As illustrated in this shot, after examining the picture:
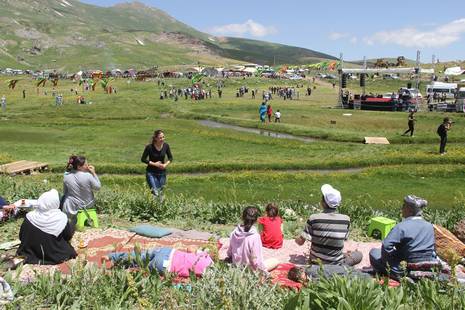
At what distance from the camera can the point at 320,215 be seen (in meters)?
8.66

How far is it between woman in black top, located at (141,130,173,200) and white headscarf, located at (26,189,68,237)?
181 inches

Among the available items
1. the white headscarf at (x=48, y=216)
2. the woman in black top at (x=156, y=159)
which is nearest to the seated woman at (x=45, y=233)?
the white headscarf at (x=48, y=216)

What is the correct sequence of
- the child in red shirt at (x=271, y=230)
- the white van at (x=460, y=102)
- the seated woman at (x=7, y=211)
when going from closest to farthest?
1. the child in red shirt at (x=271, y=230)
2. the seated woman at (x=7, y=211)
3. the white van at (x=460, y=102)

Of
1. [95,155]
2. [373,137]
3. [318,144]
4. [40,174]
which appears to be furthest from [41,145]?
[373,137]

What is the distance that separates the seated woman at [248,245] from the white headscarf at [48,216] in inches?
132

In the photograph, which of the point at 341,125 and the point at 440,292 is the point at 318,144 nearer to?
the point at 341,125

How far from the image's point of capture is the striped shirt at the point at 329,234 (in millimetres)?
8562

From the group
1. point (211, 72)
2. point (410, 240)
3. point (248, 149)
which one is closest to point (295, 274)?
point (410, 240)

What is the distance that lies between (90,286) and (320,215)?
399cm

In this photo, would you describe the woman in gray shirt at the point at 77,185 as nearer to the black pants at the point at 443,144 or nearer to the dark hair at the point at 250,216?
the dark hair at the point at 250,216

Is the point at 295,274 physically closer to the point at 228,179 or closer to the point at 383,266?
the point at 383,266

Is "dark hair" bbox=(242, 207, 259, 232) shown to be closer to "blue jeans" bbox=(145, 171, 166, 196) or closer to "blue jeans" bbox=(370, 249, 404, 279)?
"blue jeans" bbox=(370, 249, 404, 279)

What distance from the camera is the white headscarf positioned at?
913 centimetres

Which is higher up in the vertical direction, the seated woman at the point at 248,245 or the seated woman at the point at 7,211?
the seated woman at the point at 248,245
